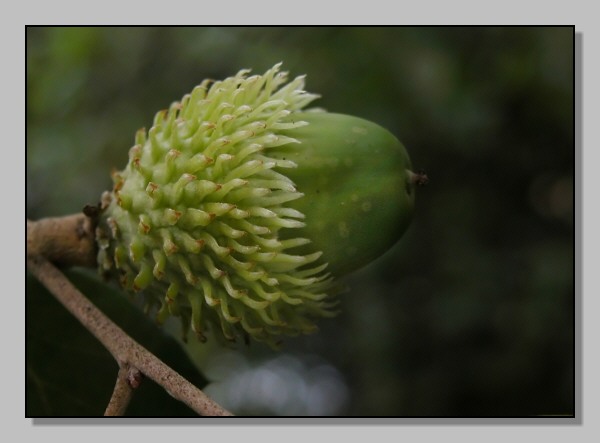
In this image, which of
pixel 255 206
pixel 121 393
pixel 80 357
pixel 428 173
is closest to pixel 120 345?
pixel 121 393

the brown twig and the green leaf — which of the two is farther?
the green leaf

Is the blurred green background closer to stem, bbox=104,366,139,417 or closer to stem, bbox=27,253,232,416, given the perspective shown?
stem, bbox=27,253,232,416

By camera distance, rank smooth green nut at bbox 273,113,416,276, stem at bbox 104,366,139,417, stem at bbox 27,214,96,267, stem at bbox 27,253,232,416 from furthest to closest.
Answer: stem at bbox 27,214,96,267, smooth green nut at bbox 273,113,416,276, stem at bbox 104,366,139,417, stem at bbox 27,253,232,416

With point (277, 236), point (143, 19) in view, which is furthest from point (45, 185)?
point (277, 236)

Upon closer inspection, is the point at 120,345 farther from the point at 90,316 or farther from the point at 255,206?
the point at 255,206

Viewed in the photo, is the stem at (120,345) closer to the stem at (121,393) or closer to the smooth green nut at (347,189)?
the stem at (121,393)

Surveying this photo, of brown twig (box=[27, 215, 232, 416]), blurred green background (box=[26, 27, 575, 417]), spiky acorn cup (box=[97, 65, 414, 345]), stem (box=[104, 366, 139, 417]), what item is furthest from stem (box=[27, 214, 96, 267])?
blurred green background (box=[26, 27, 575, 417])
